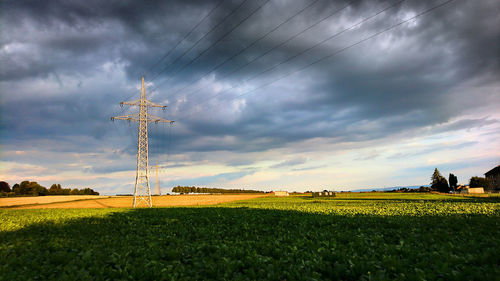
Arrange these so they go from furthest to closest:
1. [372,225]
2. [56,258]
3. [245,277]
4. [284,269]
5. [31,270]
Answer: [372,225] < [56,258] < [31,270] < [284,269] < [245,277]

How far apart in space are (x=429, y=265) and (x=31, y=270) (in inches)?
531

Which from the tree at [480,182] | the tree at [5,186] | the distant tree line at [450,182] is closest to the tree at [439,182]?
the distant tree line at [450,182]

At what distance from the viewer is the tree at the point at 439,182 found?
13025 centimetres

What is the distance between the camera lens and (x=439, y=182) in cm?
13238

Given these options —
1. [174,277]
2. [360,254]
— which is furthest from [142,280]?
[360,254]

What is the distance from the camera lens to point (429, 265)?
756cm

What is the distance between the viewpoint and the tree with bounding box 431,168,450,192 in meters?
130

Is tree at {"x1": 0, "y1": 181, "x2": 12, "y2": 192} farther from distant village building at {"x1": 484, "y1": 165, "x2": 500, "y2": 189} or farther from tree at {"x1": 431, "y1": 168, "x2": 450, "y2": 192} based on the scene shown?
distant village building at {"x1": 484, "y1": 165, "x2": 500, "y2": 189}

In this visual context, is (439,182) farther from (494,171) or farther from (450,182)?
(494,171)

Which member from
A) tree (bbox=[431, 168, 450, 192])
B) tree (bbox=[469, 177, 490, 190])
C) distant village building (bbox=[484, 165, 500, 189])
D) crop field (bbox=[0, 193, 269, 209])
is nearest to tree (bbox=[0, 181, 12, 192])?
crop field (bbox=[0, 193, 269, 209])

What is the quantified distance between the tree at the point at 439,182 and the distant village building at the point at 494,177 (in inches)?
780

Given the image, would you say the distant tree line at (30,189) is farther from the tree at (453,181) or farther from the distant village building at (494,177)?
the distant village building at (494,177)

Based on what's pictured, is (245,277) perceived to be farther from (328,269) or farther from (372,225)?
(372,225)

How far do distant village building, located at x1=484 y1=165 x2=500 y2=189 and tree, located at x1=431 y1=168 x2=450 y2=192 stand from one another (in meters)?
19.8
